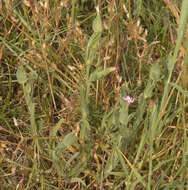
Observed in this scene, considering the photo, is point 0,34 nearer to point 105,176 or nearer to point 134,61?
point 134,61

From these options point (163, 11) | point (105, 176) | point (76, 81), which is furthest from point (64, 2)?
point (105, 176)

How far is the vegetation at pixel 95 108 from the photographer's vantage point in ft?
2.94

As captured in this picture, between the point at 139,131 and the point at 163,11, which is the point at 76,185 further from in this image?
the point at 163,11

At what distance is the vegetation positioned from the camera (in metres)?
0.90

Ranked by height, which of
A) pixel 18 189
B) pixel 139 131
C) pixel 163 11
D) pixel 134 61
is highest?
pixel 163 11

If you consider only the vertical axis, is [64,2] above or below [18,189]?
above

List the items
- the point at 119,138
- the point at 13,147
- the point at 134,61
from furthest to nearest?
the point at 134,61 → the point at 13,147 → the point at 119,138

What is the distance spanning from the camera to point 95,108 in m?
1.13

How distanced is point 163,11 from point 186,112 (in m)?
0.44

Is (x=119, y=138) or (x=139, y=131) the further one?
(x=139, y=131)

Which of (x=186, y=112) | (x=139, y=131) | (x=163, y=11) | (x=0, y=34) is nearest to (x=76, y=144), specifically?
(x=139, y=131)

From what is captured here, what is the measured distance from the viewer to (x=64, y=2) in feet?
3.71

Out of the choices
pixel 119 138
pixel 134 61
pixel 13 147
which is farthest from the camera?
pixel 134 61

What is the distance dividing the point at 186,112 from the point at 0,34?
69 cm
